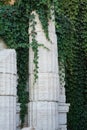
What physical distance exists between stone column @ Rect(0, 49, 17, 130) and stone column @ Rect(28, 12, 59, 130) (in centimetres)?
77

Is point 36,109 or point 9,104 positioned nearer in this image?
point 9,104

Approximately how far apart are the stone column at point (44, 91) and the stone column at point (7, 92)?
→ 0.77m

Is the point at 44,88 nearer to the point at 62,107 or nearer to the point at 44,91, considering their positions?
the point at 44,91

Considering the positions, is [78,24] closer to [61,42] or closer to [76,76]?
[76,76]

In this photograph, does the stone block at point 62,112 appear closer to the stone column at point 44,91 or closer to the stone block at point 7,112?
the stone column at point 44,91

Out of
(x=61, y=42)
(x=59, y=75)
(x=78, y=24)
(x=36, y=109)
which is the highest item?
(x=78, y=24)

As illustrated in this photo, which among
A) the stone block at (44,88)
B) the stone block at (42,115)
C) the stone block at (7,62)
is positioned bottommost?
the stone block at (42,115)

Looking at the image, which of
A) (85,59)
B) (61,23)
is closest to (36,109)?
(61,23)

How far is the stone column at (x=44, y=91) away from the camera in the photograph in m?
10.0

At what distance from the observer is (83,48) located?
50.3 feet

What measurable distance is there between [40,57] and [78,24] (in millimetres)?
5605

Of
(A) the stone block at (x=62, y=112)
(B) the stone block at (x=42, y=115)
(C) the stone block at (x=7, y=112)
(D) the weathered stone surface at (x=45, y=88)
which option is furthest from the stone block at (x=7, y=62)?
(A) the stone block at (x=62, y=112)

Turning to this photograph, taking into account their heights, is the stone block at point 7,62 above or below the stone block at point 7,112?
above

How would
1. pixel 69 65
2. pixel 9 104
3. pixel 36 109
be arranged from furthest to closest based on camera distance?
pixel 69 65 → pixel 36 109 → pixel 9 104
